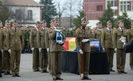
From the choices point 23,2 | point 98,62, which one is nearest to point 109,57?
point 98,62

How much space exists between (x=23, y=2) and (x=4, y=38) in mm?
84170

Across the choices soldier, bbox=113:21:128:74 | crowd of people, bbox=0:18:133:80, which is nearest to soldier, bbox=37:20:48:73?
crowd of people, bbox=0:18:133:80

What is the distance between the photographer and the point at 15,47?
16531mm

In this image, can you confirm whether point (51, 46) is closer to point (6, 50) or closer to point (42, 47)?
point (6, 50)

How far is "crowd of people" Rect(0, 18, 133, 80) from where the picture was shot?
1537cm

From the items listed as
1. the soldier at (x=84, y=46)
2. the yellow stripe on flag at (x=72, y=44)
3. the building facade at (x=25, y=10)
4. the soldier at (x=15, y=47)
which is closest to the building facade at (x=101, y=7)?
the building facade at (x=25, y=10)

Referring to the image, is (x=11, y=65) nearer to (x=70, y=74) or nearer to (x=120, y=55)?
(x=70, y=74)

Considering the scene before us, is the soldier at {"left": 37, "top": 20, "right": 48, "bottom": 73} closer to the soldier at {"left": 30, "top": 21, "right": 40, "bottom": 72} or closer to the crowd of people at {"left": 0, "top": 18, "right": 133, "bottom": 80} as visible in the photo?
the crowd of people at {"left": 0, "top": 18, "right": 133, "bottom": 80}

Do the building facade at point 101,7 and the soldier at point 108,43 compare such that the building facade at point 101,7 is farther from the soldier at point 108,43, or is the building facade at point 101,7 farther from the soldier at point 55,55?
the soldier at point 55,55

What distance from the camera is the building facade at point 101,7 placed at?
9050 centimetres

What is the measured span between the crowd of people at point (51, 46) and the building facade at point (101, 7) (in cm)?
7161

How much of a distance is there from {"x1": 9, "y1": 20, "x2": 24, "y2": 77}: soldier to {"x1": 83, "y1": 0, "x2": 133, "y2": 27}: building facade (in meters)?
74.2

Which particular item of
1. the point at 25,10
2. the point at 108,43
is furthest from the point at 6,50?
the point at 25,10

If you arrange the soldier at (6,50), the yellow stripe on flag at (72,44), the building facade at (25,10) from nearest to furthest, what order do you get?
the soldier at (6,50), the yellow stripe on flag at (72,44), the building facade at (25,10)
